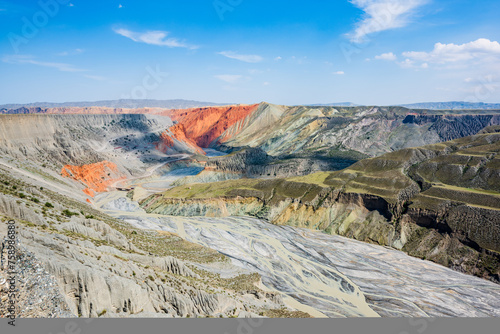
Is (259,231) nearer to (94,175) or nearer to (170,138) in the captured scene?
(94,175)

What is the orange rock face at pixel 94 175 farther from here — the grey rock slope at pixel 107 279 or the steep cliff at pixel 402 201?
the grey rock slope at pixel 107 279

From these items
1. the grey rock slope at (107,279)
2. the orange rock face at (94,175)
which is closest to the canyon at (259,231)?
the grey rock slope at (107,279)

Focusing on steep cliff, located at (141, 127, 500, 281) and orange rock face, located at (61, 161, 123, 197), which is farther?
orange rock face, located at (61, 161, 123, 197)

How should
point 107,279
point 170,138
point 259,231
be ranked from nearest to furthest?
point 107,279
point 259,231
point 170,138

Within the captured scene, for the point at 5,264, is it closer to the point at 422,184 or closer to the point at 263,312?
the point at 263,312

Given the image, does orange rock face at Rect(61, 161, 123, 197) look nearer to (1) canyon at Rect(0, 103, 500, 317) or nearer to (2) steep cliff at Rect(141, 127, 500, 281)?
(1) canyon at Rect(0, 103, 500, 317)

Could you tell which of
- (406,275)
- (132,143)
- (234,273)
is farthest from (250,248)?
(132,143)

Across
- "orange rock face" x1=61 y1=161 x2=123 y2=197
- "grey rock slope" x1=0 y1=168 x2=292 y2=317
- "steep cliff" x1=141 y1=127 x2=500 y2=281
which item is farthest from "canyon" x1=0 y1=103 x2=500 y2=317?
"orange rock face" x1=61 y1=161 x2=123 y2=197

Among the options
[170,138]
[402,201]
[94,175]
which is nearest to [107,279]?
[402,201]
